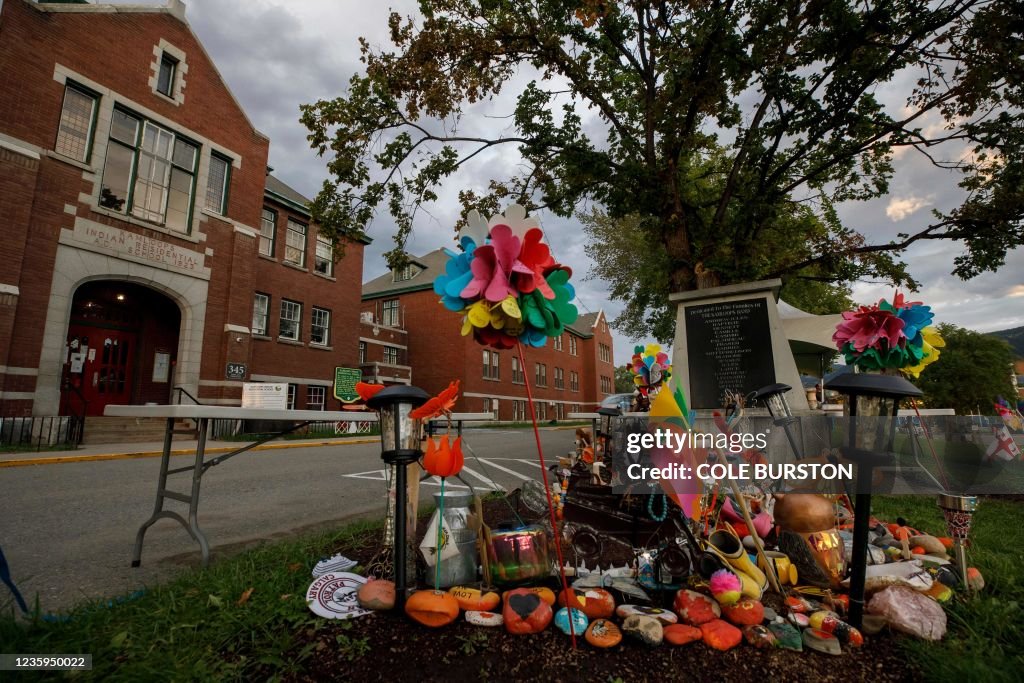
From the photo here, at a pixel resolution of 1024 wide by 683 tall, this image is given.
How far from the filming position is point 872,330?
4.40 m

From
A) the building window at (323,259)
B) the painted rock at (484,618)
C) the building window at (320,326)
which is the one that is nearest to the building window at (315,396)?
the building window at (320,326)

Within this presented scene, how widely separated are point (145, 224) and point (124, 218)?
51cm

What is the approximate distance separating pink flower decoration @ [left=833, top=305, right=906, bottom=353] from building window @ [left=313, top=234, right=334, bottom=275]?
1930cm

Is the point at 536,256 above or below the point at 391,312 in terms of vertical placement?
below

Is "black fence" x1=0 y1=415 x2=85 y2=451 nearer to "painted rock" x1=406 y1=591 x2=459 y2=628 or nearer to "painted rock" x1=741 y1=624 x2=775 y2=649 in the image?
"painted rock" x1=406 y1=591 x2=459 y2=628

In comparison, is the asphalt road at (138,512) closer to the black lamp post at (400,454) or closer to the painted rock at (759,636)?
the black lamp post at (400,454)

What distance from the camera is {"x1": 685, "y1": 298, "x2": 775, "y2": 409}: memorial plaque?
6.98 meters

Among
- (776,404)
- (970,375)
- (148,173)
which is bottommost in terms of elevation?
(776,404)

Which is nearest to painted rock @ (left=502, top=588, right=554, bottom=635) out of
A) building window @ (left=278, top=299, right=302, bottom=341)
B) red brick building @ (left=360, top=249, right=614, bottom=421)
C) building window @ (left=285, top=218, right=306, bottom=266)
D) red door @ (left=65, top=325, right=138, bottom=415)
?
A: red door @ (left=65, top=325, right=138, bottom=415)

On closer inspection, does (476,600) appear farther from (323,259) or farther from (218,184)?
(323,259)

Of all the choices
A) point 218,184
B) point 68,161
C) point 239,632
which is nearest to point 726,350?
point 239,632

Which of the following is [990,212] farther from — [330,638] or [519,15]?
[330,638]

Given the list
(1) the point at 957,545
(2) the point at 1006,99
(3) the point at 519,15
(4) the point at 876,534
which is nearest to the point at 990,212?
(2) the point at 1006,99

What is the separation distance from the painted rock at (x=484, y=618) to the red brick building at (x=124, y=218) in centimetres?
1383
